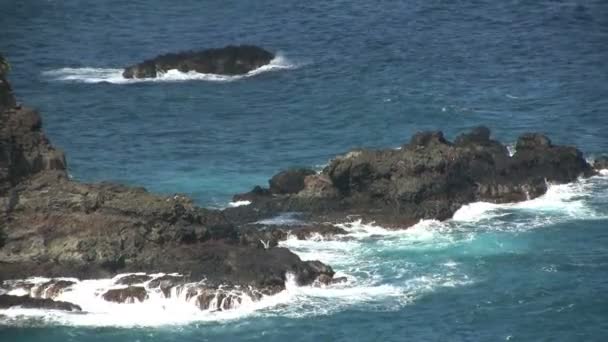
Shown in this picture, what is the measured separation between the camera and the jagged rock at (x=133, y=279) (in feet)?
237

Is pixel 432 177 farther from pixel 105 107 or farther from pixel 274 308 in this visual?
pixel 105 107

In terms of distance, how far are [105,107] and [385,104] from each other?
19.5m

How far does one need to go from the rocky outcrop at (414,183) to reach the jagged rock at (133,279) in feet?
43.9

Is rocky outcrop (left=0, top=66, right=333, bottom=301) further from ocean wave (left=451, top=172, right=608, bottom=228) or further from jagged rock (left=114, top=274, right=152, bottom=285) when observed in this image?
ocean wave (left=451, top=172, right=608, bottom=228)

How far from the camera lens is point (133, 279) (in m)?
72.4

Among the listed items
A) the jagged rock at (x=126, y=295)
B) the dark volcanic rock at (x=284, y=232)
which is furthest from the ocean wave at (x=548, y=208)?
the jagged rock at (x=126, y=295)

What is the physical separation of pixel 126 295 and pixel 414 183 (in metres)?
19.8

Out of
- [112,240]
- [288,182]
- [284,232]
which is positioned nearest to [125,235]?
[112,240]

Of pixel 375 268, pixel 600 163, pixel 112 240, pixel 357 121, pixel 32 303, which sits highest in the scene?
pixel 112 240

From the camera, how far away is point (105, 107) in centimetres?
11325

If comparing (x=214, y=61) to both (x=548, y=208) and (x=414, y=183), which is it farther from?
(x=548, y=208)

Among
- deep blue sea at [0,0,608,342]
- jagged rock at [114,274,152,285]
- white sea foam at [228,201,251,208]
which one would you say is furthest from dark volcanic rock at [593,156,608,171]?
jagged rock at [114,274,152,285]

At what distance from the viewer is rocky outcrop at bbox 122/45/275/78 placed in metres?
123

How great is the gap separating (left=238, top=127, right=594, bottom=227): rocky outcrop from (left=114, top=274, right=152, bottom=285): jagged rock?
13.4 metres
